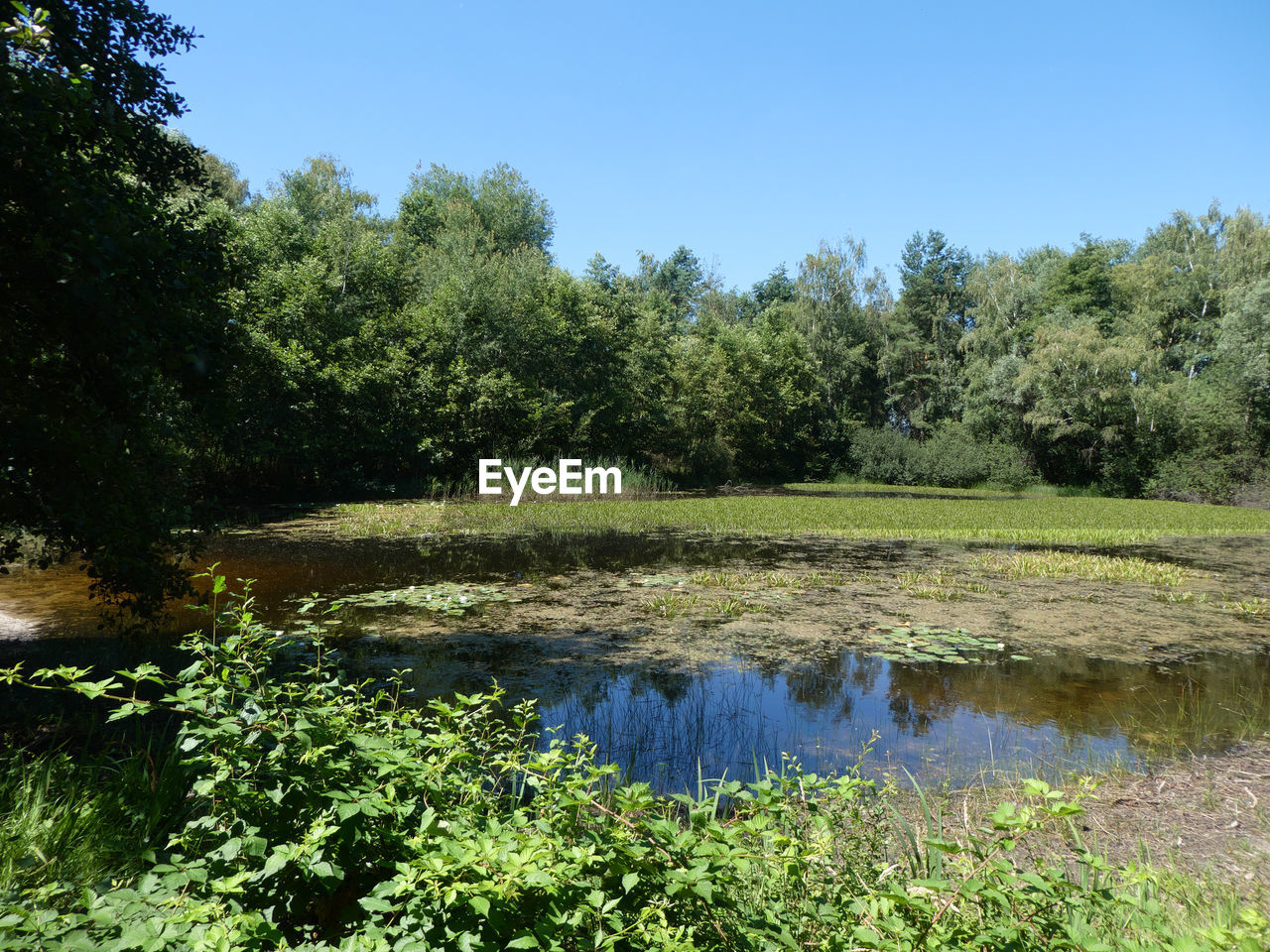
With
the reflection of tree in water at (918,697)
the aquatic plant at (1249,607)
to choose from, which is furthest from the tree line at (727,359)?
the aquatic plant at (1249,607)

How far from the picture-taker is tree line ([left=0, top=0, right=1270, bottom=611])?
3.79m

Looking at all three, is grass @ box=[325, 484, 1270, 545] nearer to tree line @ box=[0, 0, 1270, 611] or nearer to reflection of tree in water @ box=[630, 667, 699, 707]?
tree line @ box=[0, 0, 1270, 611]

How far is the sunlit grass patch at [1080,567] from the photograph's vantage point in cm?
1038

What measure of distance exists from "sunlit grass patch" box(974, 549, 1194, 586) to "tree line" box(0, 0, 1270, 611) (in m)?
10.8

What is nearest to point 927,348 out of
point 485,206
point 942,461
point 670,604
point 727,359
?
point 942,461

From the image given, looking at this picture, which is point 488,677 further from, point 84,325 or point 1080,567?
point 1080,567

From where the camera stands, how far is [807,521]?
17.3 metres

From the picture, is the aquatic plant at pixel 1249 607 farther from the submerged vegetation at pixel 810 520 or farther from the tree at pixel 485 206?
the tree at pixel 485 206

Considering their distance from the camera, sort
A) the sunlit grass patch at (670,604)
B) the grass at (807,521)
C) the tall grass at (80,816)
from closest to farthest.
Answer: the tall grass at (80,816), the sunlit grass patch at (670,604), the grass at (807,521)

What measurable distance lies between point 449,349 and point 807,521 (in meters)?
14.6

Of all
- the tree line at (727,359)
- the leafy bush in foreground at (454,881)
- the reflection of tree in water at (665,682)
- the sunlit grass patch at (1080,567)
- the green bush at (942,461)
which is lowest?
the reflection of tree in water at (665,682)

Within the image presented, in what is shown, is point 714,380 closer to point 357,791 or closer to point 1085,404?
point 1085,404

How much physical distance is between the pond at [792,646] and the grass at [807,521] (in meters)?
3.53

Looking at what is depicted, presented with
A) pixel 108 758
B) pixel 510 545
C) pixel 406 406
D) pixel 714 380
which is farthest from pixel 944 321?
pixel 108 758
